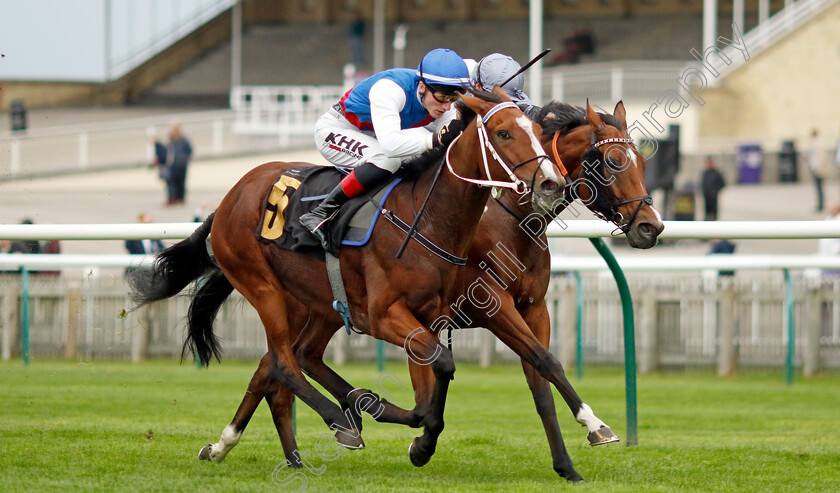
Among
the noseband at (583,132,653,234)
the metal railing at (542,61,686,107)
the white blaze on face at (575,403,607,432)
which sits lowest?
the white blaze on face at (575,403,607,432)

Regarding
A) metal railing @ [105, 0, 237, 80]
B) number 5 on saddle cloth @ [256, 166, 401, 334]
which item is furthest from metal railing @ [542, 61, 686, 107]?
number 5 on saddle cloth @ [256, 166, 401, 334]

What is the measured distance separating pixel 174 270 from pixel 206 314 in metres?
0.30

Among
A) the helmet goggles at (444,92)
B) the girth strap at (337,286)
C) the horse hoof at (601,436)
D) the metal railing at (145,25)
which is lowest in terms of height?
the horse hoof at (601,436)

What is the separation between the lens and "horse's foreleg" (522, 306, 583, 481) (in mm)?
5016

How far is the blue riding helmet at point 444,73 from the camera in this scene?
5273 millimetres

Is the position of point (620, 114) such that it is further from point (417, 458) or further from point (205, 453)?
point (205, 453)

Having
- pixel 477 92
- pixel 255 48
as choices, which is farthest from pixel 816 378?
pixel 255 48

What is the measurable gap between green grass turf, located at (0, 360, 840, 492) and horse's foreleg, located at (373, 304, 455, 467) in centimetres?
18

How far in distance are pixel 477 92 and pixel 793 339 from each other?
690cm

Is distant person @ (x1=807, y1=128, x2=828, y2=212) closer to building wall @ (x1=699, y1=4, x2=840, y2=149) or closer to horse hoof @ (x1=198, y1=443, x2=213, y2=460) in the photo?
building wall @ (x1=699, y1=4, x2=840, y2=149)

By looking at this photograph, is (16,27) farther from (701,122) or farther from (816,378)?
(816,378)

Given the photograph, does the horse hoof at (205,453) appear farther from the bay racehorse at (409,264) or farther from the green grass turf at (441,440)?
the bay racehorse at (409,264)

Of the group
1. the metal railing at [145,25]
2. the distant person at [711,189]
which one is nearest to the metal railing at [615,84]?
the distant person at [711,189]

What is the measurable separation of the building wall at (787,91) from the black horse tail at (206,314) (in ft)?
60.0
